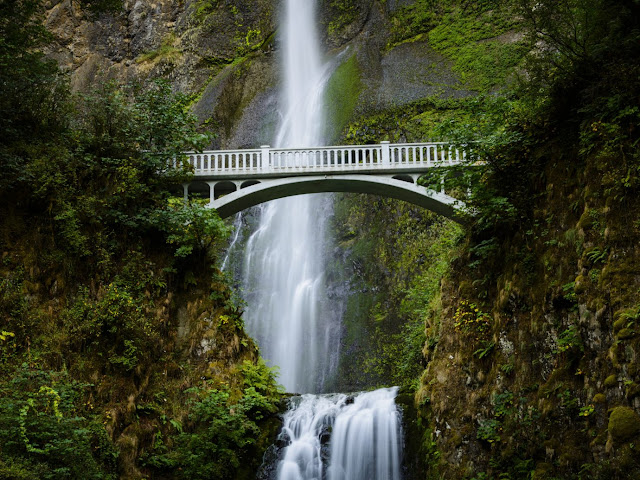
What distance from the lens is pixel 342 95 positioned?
27.4 meters

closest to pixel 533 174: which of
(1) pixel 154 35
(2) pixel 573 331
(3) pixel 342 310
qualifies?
(2) pixel 573 331

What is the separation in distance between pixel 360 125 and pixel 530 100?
48.7 feet

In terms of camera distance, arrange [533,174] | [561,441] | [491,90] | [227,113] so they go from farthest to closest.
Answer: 1. [227,113]
2. [491,90]
3. [533,174]
4. [561,441]

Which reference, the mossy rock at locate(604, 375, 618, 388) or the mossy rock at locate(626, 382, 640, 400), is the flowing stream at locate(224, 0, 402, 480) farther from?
the mossy rock at locate(626, 382, 640, 400)

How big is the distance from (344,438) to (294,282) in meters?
9.91

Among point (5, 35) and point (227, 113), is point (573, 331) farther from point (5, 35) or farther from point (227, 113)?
point (227, 113)

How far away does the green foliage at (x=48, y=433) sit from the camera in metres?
9.69

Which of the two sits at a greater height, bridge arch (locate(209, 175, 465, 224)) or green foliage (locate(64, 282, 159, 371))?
bridge arch (locate(209, 175, 465, 224))

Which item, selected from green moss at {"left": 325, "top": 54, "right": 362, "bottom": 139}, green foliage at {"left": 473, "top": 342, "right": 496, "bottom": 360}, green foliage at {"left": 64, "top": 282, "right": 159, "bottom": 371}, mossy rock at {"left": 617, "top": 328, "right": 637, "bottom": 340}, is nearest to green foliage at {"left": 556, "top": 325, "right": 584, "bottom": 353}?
mossy rock at {"left": 617, "top": 328, "right": 637, "bottom": 340}

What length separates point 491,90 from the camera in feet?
80.9

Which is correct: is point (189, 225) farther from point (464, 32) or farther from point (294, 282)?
point (464, 32)

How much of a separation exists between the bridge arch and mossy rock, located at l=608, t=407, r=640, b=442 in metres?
8.71

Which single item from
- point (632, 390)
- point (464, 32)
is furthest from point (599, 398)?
point (464, 32)

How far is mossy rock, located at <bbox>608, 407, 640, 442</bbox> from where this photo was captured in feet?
22.8
